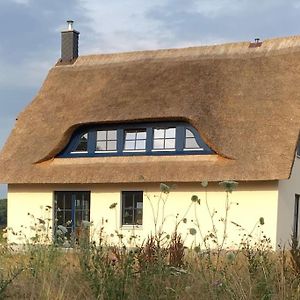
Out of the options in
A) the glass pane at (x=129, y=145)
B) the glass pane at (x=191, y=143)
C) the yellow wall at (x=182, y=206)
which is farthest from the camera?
the glass pane at (x=129, y=145)

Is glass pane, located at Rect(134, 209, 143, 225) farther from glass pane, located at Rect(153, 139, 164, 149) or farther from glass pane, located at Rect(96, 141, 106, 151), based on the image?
glass pane, located at Rect(96, 141, 106, 151)

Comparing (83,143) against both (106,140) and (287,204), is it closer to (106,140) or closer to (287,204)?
(106,140)

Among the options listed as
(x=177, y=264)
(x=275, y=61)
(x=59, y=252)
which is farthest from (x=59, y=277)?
(x=275, y=61)

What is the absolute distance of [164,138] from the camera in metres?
16.5

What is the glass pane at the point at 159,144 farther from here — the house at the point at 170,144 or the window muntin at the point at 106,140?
the window muntin at the point at 106,140

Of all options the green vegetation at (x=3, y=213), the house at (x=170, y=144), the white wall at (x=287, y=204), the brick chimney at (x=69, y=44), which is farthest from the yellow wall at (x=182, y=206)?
the green vegetation at (x=3, y=213)

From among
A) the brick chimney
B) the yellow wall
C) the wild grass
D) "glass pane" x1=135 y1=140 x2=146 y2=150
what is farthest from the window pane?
the wild grass

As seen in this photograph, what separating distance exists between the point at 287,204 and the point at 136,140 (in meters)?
4.68

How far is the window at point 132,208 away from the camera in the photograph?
16.5m

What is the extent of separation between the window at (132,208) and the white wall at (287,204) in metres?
3.97

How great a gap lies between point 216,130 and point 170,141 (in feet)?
4.99

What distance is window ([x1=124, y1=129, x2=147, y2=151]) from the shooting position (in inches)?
659

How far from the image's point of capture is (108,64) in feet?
64.5

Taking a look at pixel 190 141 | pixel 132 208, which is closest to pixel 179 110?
pixel 190 141
